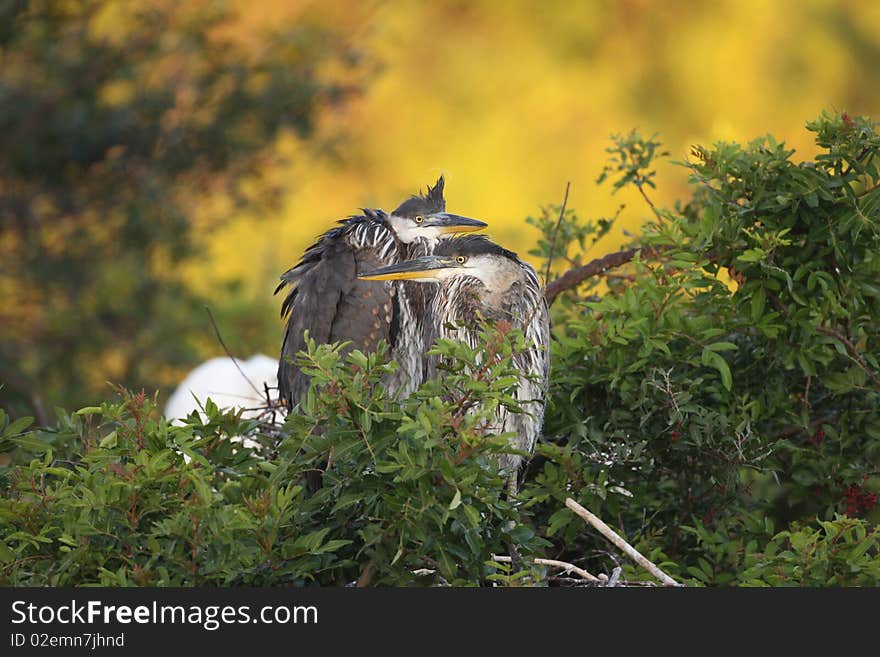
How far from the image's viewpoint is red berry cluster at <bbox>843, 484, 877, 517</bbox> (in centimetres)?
260

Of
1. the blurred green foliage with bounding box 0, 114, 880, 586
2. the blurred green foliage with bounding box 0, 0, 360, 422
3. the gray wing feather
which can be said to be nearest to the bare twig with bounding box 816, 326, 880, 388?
the blurred green foliage with bounding box 0, 114, 880, 586

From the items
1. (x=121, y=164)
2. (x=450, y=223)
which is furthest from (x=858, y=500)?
(x=121, y=164)

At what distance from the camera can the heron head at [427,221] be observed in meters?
3.20

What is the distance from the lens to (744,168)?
255 centimetres

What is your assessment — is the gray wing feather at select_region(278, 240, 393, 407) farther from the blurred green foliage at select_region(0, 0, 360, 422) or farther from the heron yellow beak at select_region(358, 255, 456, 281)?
the blurred green foliage at select_region(0, 0, 360, 422)

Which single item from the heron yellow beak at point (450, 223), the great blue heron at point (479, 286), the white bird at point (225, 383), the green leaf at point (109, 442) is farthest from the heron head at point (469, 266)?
the white bird at point (225, 383)

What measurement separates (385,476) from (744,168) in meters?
1.12

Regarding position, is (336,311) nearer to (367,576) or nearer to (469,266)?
(469,266)

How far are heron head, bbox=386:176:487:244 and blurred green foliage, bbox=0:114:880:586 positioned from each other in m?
0.23

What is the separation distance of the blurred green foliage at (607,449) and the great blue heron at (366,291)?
13.5 inches

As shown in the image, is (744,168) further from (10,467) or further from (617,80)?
(617,80)

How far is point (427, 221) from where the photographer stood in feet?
10.6

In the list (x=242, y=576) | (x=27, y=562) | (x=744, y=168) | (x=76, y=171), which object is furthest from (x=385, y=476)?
(x=76, y=171)

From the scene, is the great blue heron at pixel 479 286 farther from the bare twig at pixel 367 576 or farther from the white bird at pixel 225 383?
the white bird at pixel 225 383
